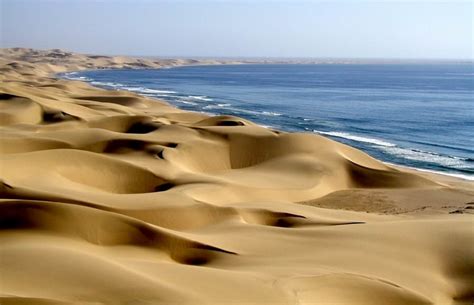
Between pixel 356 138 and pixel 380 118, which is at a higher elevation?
pixel 380 118

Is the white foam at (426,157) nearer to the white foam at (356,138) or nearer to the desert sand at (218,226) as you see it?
the white foam at (356,138)

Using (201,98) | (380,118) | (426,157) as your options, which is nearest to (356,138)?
(426,157)

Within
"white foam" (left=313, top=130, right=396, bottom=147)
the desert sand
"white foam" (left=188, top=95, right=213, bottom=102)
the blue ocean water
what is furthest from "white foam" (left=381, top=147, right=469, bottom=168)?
"white foam" (left=188, top=95, right=213, bottom=102)

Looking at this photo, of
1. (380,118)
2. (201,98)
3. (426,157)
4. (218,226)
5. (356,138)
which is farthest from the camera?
(201,98)

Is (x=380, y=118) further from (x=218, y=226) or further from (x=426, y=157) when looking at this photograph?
(x=218, y=226)

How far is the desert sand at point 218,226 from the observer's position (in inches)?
281

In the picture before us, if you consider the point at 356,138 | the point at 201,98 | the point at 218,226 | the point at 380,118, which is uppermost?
the point at 218,226

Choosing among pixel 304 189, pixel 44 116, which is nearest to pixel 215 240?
pixel 304 189

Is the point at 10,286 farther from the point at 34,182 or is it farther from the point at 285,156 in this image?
the point at 285,156

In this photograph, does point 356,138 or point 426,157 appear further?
point 356,138

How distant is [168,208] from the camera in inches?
490

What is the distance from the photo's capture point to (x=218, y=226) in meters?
11.7

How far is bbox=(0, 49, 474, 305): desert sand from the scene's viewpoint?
713 cm

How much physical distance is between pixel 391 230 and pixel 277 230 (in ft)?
7.41
